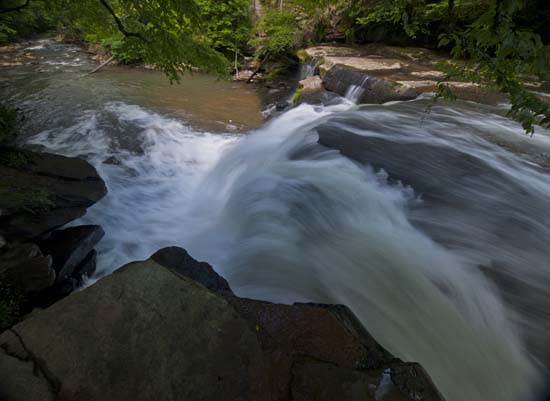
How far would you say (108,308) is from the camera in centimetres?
146

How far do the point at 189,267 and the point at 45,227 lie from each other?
6.36 feet

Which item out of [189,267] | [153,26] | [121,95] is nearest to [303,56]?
[121,95]

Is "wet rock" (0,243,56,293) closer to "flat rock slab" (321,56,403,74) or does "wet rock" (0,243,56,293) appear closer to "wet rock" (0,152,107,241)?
"wet rock" (0,152,107,241)

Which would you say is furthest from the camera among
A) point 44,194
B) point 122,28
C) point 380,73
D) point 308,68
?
point 308,68

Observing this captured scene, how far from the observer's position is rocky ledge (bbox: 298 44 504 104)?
750 cm

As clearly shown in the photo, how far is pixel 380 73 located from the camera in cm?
856

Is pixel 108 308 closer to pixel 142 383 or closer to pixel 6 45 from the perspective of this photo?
pixel 142 383

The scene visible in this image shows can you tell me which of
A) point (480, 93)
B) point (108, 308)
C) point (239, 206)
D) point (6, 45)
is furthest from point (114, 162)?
point (6, 45)

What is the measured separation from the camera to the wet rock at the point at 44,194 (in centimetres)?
318

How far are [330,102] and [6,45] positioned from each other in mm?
24189

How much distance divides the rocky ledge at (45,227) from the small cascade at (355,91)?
645cm

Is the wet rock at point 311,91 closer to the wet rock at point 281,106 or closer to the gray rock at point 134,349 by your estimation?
the wet rock at point 281,106

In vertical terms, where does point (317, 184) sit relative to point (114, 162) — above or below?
above

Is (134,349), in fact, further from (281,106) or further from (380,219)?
(281,106)
